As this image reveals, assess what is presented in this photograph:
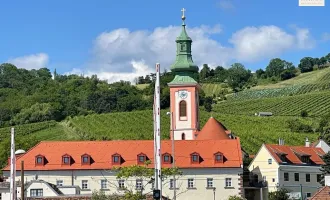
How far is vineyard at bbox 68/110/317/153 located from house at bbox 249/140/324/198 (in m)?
19.7

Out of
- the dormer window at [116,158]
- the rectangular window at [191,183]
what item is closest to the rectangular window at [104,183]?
the dormer window at [116,158]

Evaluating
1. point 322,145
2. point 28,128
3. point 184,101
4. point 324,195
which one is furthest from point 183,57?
point 324,195

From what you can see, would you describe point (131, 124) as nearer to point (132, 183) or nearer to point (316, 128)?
point (316, 128)

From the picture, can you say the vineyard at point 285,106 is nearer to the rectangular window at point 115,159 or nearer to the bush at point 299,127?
the bush at point 299,127

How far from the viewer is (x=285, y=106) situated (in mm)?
161250

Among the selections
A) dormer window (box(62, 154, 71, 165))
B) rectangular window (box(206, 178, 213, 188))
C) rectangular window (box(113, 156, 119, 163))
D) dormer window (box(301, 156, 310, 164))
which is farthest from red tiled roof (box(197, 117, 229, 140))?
dormer window (box(62, 154, 71, 165))

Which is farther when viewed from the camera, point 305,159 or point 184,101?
point 184,101

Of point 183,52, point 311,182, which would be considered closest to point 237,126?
point 183,52

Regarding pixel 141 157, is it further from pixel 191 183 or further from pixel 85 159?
pixel 191 183

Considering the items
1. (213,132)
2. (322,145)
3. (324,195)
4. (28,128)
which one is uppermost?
(28,128)

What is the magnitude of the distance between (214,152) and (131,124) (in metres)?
54.3

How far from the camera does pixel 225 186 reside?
83250 millimetres

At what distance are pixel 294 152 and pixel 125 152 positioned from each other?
791 inches

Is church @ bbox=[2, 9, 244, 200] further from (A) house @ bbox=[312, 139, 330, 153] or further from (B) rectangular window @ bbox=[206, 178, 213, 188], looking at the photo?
(A) house @ bbox=[312, 139, 330, 153]
